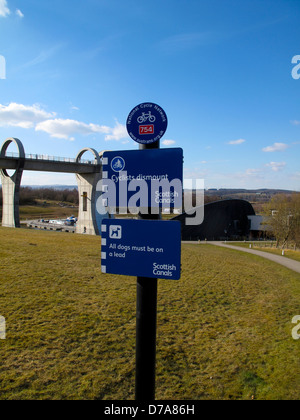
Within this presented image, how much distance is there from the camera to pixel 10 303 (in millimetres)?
8398

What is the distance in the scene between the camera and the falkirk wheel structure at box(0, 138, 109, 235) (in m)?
38.7

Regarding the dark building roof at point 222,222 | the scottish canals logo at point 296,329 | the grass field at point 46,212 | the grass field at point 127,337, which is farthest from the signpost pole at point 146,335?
the grass field at point 46,212

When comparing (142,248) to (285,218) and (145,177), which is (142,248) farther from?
(285,218)

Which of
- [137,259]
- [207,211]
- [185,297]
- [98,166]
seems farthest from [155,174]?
[207,211]

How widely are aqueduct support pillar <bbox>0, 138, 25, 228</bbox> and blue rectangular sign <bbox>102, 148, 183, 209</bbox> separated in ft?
126

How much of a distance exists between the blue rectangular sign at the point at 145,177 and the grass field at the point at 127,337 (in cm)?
374

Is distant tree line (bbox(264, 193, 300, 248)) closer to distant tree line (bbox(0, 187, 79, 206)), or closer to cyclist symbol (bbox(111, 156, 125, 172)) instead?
cyclist symbol (bbox(111, 156, 125, 172))

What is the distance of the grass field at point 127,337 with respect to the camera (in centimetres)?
A: 555

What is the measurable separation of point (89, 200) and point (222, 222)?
30.9 meters

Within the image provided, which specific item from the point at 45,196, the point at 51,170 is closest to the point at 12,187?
the point at 51,170

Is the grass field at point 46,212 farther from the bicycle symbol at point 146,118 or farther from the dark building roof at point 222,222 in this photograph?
the bicycle symbol at point 146,118
